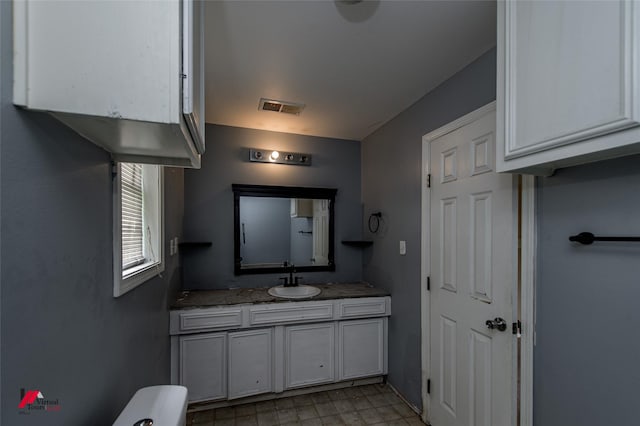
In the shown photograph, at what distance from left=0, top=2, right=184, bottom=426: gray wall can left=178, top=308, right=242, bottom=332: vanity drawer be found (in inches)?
38.1

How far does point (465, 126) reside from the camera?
177cm

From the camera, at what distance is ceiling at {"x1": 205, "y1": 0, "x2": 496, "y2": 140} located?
1.34 metres

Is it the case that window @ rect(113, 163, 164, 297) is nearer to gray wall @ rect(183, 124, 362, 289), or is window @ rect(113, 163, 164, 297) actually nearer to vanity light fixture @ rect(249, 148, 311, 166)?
gray wall @ rect(183, 124, 362, 289)

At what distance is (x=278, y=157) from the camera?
2.95m

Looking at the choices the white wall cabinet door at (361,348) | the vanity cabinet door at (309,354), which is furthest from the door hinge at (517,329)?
the vanity cabinet door at (309,354)

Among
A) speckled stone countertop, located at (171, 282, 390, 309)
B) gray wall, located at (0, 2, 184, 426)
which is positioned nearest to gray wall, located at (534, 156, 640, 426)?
speckled stone countertop, located at (171, 282, 390, 309)

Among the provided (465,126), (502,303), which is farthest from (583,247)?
(465,126)

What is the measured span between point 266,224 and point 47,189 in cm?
230

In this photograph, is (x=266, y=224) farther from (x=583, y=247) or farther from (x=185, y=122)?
(x=583, y=247)

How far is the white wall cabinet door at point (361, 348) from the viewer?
2.54 meters

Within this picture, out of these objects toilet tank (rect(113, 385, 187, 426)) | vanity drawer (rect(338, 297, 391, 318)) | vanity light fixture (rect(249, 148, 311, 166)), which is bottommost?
vanity drawer (rect(338, 297, 391, 318))

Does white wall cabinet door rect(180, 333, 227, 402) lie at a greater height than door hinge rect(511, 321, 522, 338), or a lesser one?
lesser

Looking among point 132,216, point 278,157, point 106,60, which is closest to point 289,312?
point 132,216

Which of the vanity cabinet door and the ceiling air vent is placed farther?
the vanity cabinet door
